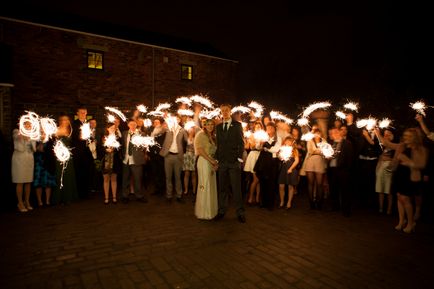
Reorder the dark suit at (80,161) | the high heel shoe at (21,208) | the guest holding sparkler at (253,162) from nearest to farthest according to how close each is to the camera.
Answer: the high heel shoe at (21,208) < the guest holding sparkler at (253,162) < the dark suit at (80,161)

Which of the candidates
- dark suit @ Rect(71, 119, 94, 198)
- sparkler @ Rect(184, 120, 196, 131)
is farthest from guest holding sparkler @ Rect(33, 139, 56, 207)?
sparkler @ Rect(184, 120, 196, 131)

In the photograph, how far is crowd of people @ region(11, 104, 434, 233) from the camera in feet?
23.0

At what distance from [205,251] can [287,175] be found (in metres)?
4.00

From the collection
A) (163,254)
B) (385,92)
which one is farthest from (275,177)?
(385,92)

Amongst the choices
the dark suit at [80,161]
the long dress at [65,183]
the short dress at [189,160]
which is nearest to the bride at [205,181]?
the short dress at [189,160]

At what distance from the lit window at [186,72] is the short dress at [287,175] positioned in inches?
601

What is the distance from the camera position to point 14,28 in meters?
15.7

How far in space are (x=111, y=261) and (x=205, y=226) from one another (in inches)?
91.4

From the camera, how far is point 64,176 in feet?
27.7

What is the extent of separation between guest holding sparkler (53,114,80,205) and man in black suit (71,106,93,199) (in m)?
0.44

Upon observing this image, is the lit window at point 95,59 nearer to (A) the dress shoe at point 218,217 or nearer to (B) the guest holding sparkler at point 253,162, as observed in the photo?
(B) the guest holding sparkler at point 253,162

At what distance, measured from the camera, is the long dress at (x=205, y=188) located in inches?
276

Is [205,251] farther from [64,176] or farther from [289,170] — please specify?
[64,176]

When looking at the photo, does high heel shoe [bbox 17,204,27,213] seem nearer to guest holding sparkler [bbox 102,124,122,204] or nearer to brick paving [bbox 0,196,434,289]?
brick paving [bbox 0,196,434,289]
